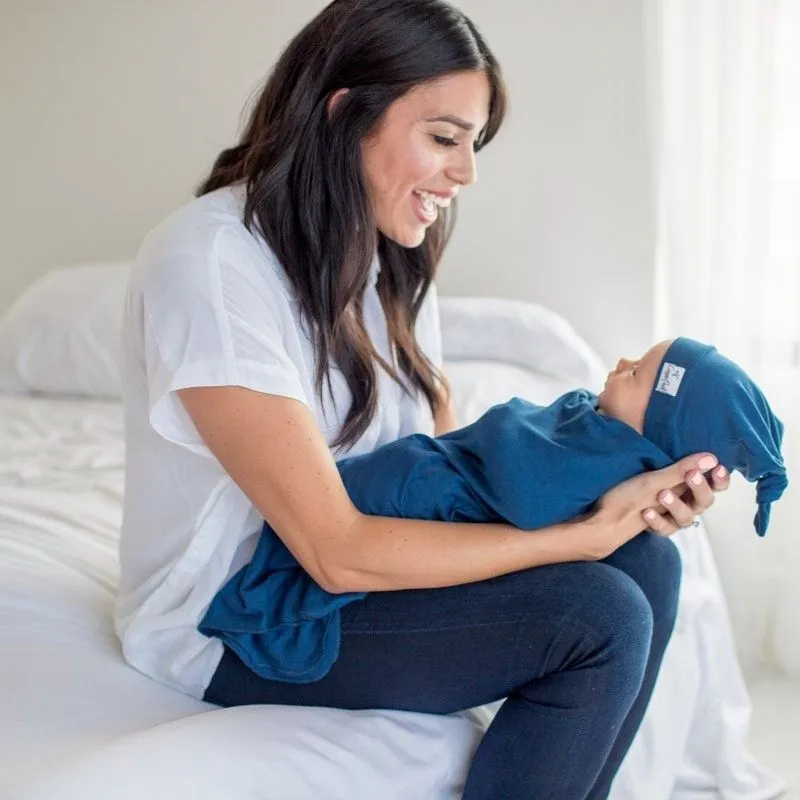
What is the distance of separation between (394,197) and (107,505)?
2.52ft

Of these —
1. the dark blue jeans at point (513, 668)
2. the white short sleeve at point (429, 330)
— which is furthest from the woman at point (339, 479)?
the white short sleeve at point (429, 330)

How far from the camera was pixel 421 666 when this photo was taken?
47.3 inches

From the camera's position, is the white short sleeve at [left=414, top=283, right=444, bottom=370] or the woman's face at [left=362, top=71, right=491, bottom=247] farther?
the white short sleeve at [left=414, top=283, right=444, bottom=370]

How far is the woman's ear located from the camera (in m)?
1.30

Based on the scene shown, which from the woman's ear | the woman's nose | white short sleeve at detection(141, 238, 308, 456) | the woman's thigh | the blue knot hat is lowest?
the woman's thigh

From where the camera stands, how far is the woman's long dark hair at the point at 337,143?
50.6 inches

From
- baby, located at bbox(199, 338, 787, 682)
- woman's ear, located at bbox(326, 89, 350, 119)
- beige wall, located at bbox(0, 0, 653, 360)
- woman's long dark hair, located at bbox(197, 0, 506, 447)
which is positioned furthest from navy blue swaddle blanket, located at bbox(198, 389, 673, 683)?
beige wall, located at bbox(0, 0, 653, 360)

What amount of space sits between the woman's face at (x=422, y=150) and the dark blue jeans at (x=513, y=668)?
478mm

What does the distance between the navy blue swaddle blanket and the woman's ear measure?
1.30ft

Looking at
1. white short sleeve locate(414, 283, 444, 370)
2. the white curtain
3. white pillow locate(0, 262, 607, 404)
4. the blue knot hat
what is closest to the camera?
the blue knot hat

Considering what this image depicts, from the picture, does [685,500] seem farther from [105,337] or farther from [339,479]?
[105,337]

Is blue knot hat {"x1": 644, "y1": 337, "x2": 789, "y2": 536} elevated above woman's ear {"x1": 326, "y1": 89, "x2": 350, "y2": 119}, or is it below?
below

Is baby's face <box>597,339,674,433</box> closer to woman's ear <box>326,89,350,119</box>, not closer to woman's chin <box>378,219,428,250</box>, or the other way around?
woman's chin <box>378,219,428,250</box>

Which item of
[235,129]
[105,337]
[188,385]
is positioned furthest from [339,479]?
[235,129]
